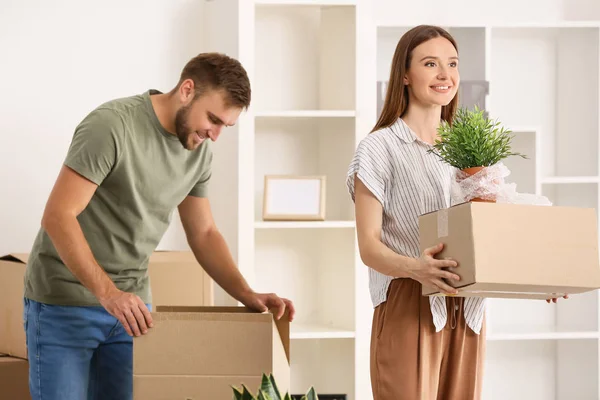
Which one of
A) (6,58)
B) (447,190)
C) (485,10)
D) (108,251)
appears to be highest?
(485,10)

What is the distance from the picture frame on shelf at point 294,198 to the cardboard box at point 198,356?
158 cm

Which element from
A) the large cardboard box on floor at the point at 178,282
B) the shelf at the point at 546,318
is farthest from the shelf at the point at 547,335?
the large cardboard box on floor at the point at 178,282

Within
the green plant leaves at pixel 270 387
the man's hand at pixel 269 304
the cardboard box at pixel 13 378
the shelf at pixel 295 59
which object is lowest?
the cardboard box at pixel 13 378

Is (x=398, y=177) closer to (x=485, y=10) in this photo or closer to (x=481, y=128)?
(x=481, y=128)

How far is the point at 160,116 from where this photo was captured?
6.33ft

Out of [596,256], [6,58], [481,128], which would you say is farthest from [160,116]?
[6,58]

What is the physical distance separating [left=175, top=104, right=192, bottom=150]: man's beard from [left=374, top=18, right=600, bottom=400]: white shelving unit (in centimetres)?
163

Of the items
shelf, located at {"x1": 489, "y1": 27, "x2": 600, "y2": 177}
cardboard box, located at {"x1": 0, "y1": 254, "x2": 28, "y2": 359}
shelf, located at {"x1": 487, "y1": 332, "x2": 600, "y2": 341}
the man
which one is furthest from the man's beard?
shelf, located at {"x1": 489, "y1": 27, "x2": 600, "y2": 177}

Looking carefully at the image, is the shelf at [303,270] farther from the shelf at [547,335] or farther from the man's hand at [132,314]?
the man's hand at [132,314]

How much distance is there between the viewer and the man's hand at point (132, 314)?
151cm

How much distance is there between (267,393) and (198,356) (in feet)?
1.23

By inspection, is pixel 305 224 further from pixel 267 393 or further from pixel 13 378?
pixel 267 393

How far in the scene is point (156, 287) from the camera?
2768 millimetres

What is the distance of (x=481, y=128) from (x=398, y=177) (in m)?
0.24
